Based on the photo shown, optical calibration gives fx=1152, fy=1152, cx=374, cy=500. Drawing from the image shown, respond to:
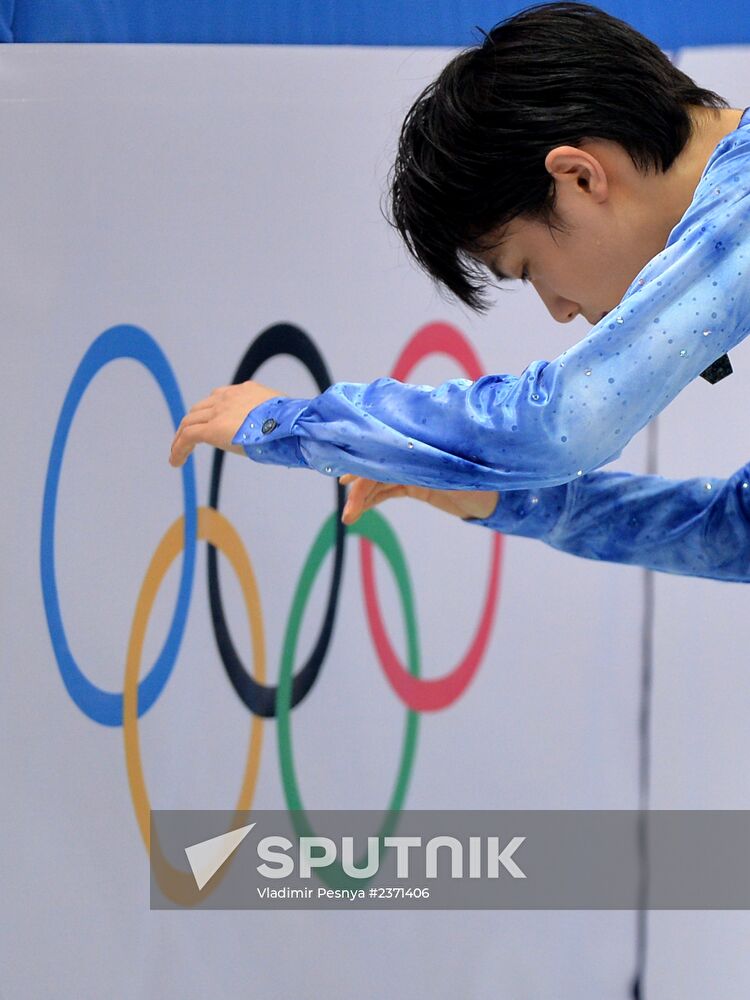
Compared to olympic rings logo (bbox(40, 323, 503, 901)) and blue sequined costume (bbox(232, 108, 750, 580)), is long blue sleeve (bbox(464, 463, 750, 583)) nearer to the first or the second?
blue sequined costume (bbox(232, 108, 750, 580))

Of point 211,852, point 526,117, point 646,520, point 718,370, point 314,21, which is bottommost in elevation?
point 211,852

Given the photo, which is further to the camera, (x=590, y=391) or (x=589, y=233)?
(x=589, y=233)

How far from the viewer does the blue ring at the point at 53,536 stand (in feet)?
4.89

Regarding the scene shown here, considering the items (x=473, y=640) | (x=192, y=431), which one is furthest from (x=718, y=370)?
(x=473, y=640)

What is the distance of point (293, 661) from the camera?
156 centimetres

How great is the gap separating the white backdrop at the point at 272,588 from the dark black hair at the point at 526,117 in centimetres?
66

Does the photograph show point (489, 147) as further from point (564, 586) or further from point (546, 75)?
point (564, 586)

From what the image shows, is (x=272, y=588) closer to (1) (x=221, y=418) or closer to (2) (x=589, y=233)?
(1) (x=221, y=418)

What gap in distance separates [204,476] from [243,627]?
211mm

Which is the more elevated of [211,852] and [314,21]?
[314,21]

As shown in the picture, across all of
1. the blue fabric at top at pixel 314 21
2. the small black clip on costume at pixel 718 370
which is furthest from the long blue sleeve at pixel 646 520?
the blue fabric at top at pixel 314 21

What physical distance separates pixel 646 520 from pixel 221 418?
0.43 meters

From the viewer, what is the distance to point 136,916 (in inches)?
59.6

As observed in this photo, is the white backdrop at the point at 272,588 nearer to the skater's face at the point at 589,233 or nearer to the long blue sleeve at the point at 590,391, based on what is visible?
the skater's face at the point at 589,233
